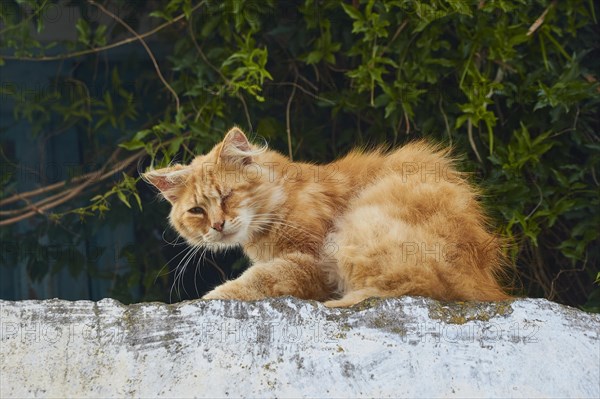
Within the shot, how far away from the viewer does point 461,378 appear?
6.95ft

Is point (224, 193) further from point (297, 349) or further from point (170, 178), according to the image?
point (297, 349)

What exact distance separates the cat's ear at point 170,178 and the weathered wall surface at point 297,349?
2.77 ft

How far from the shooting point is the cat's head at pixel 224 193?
9.85ft

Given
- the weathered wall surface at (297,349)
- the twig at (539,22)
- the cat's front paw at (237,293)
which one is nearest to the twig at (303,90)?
the twig at (539,22)

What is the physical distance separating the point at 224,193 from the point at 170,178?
24 centimetres

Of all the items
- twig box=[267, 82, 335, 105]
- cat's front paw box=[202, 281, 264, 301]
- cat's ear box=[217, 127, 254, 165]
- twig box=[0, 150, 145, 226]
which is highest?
twig box=[267, 82, 335, 105]

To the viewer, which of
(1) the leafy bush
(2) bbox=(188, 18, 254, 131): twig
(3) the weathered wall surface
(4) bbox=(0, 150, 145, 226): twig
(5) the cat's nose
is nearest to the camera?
(3) the weathered wall surface

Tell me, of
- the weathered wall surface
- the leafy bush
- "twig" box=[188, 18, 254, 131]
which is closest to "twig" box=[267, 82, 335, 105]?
the leafy bush

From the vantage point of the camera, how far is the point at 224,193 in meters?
3.01

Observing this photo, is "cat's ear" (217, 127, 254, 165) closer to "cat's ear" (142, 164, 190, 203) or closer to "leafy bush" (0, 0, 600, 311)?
"cat's ear" (142, 164, 190, 203)

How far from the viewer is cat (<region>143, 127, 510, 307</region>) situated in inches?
102

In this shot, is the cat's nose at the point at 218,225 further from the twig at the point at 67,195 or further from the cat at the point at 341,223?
the twig at the point at 67,195

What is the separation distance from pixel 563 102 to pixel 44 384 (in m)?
2.49

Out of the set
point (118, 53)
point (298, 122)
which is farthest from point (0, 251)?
point (298, 122)
